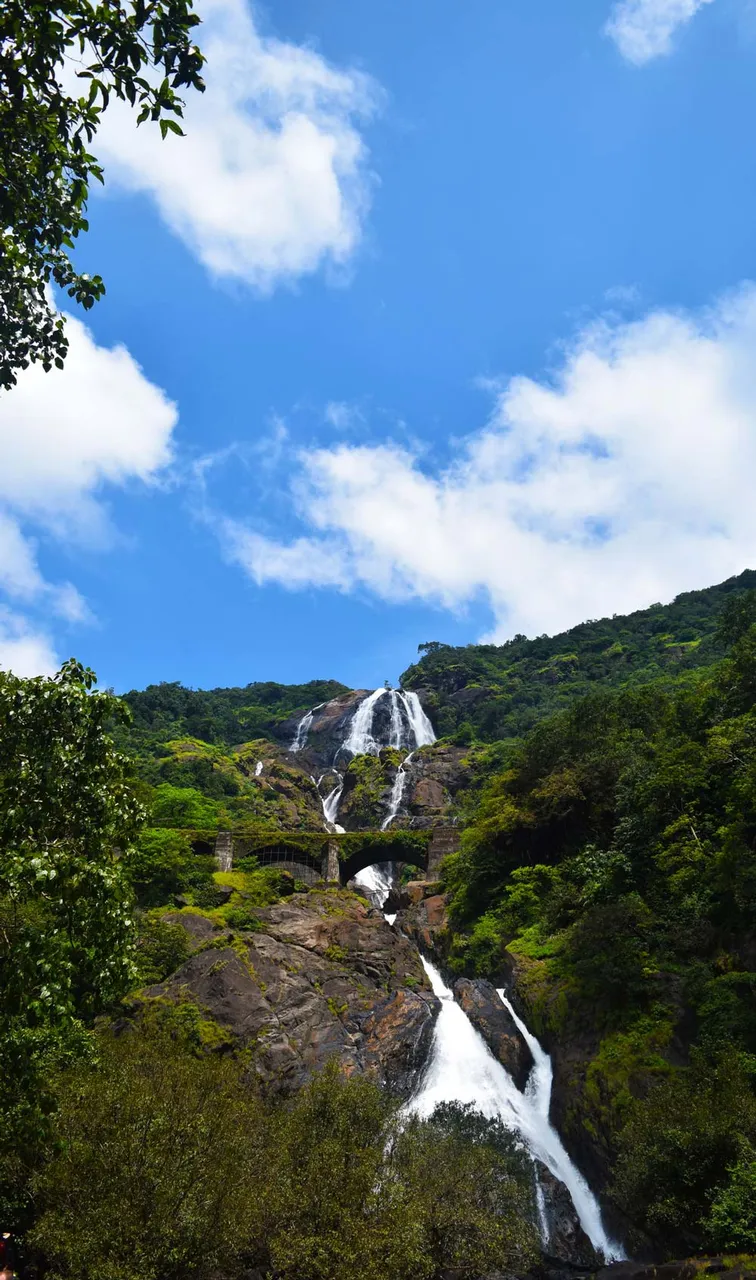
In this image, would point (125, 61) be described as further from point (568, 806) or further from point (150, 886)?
point (150, 886)

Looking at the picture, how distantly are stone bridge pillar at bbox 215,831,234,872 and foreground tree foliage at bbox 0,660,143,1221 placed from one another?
4045cm

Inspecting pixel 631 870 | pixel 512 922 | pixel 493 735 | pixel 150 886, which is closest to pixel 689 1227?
pixel 631 870

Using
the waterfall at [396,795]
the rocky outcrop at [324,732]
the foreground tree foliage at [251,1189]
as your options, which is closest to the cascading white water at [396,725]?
the rocky outcrop at [324,732]

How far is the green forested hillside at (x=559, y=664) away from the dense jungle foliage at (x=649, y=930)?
2085 inches

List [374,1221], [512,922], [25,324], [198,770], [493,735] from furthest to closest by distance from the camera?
[493,735] → [198,770] → [512,922] → [374,1221] → [25,324]

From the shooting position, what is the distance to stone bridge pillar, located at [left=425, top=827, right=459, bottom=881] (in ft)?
176

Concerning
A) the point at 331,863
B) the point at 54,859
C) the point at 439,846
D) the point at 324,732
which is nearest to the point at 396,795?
the point at 439,846

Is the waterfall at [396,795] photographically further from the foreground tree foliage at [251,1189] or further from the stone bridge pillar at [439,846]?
the foreground tree foliage at [251,1189]

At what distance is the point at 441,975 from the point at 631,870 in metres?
15.3

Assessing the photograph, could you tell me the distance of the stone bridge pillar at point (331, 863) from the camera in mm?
53500

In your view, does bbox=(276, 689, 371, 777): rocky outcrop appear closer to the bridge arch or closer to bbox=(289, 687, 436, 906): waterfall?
bbox=(289, 687, 436, 906): waterfall

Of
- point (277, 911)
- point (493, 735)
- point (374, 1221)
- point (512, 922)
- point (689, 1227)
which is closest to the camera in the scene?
point (374, 1221)

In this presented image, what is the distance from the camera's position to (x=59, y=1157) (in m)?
14.2

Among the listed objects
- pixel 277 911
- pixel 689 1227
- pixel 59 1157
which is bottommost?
pixel 689 1227
